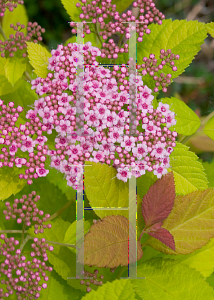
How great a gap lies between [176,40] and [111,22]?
0.76ft

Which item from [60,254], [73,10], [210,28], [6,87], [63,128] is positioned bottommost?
[60,254]

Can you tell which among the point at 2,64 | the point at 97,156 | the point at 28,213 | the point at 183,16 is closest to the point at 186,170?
the point at 97,156

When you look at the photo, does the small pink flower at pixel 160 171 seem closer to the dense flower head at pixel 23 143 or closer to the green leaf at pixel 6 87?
the dense flower head at pixel 23 143

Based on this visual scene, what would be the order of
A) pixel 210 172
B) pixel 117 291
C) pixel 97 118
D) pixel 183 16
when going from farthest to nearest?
pixel 183 16 < pixel 210 172 < pixel 97 118 < pixel 117 291

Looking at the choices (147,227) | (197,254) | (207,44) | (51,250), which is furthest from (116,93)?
(207,44)

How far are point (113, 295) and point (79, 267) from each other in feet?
0.77

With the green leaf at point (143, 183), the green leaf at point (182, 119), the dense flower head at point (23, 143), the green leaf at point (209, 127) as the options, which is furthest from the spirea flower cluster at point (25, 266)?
the green leaf at point (209, 127)

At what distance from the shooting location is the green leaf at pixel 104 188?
1.07 m

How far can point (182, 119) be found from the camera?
130cm

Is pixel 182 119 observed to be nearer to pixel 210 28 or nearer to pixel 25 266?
pixel 210 28

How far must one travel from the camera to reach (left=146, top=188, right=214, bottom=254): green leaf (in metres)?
1.08

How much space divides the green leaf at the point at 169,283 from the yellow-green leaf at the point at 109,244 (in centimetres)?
11

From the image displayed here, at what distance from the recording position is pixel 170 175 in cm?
108

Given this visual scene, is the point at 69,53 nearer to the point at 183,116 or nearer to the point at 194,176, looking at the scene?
the point at 183,116
